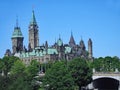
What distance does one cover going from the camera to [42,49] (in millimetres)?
167375

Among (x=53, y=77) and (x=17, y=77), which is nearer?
(x=17, y=77)

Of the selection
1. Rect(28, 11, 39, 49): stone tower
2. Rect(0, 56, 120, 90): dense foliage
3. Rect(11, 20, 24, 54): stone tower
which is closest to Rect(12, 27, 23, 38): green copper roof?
Rect(11, 20, 24, 54): stone tower

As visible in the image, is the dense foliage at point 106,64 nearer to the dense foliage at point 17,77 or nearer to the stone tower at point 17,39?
the dense foliage at point 17,77

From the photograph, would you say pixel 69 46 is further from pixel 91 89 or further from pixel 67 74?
pixel 67 74

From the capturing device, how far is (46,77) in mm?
80312

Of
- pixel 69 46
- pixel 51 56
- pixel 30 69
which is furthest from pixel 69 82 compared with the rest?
pixel 69 46

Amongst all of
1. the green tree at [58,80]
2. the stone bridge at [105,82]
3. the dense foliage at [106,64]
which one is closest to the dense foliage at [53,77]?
the green tree at [58,80]

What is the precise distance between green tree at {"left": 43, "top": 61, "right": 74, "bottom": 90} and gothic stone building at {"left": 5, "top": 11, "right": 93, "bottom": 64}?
78.5 metres

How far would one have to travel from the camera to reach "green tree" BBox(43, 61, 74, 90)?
7712cm

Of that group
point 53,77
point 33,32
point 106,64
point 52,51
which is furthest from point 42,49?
point 53,77

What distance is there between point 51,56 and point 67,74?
82.4 metres

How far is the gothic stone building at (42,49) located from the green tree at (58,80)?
78.5 m

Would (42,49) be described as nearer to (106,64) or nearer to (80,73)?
(106,64)

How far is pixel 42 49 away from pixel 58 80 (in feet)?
293
